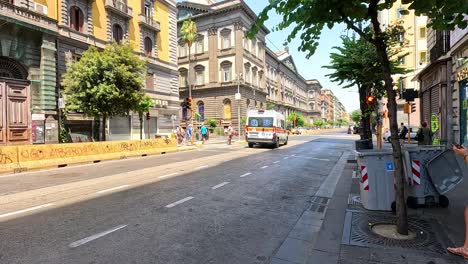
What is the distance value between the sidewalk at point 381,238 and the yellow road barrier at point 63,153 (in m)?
12.2

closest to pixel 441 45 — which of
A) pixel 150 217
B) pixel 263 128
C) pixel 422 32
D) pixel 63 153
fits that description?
pixel 263 128

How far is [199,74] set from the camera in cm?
5619

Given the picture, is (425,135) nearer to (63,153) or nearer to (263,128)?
(263,128)

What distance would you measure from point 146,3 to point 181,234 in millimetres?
32798

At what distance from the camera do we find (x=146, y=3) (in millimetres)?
32750

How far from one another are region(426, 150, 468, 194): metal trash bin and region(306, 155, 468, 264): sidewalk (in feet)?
1.45

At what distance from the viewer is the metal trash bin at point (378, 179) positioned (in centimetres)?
585

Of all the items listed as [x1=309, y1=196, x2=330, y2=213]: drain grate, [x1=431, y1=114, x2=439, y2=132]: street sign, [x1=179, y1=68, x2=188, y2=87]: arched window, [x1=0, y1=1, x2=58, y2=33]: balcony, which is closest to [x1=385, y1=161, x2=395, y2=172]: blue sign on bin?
[x1=309, y1=196, x2=330, y2=213]: drain grate

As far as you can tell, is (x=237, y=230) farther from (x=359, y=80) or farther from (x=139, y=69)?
(x=139, y=69)

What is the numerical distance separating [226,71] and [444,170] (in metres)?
49.3

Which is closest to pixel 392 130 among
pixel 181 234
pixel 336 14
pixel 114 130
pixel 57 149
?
pixel 336 14

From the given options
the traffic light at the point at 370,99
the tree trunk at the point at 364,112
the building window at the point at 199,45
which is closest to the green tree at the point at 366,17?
the traffic light at the point at 370,99

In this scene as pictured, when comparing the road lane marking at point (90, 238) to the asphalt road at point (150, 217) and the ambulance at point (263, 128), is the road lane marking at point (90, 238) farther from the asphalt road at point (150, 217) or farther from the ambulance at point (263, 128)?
the ambulance at point (263, 128)

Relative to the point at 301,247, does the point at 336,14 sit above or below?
above
